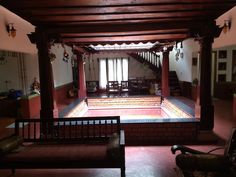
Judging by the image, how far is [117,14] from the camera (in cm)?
331

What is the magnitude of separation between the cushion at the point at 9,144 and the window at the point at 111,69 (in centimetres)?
916

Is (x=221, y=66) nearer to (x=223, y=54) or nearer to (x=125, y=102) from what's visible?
(x=223, y=54)

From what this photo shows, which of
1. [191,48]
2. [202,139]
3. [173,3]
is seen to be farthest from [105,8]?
[191,48]

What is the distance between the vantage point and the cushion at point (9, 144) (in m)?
2.62

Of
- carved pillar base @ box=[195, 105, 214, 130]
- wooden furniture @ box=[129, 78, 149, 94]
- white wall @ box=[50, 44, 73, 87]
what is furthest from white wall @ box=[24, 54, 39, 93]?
carved pillar base @ box=[195, 105, 214, 130]

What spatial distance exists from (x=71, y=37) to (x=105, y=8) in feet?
6.55

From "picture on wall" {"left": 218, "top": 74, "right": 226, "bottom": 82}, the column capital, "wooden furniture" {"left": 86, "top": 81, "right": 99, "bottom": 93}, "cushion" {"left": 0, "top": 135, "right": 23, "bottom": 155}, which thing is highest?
the column capital

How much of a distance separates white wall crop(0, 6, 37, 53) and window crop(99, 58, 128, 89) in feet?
21.3

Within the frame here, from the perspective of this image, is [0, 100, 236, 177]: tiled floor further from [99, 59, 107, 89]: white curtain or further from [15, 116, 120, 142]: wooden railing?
[99, 59, 107, 89]: white curtain

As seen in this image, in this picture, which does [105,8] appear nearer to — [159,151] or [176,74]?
[159,151]

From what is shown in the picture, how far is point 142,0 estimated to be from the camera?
9.05ft

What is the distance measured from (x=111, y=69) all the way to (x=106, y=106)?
4258mm

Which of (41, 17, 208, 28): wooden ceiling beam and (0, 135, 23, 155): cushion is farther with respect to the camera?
(41, 17, 208, 28): wooden ceiling beam

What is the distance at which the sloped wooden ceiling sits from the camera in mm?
2807
